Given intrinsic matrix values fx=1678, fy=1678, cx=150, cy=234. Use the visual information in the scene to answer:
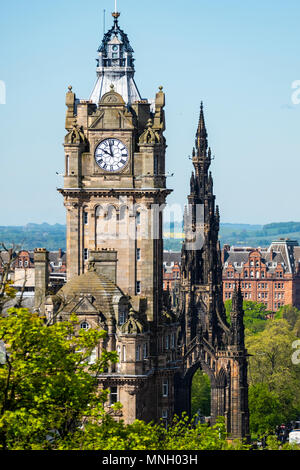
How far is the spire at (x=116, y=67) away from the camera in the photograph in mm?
124562

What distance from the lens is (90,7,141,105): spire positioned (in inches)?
4904

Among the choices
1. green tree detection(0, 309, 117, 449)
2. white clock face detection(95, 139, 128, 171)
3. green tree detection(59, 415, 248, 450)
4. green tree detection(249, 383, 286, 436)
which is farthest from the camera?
green tree detection(249, 383, 286, 436)

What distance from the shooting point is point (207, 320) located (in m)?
164

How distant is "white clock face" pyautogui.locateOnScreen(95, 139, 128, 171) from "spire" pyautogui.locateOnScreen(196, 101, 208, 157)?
51.4m

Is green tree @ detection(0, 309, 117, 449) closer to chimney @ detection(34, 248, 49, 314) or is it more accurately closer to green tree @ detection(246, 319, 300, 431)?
chimney @ detection(34, 248, 49, 314)

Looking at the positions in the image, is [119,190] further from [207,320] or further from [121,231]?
[207,320]

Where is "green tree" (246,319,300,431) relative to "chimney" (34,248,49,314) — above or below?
below

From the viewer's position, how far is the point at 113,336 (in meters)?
111

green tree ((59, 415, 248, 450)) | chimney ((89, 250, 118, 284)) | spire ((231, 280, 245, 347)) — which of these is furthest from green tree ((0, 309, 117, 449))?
spire ((231, 280, 245, 347))

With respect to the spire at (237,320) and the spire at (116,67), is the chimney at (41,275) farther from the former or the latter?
the spire at (237,320)

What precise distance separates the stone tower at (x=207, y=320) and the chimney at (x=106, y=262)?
3982 cm

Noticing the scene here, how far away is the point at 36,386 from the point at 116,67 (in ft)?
177

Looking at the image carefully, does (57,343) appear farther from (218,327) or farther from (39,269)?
(218,327)

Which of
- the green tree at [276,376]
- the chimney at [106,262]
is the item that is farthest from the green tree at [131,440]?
the green tree at [276,376]
